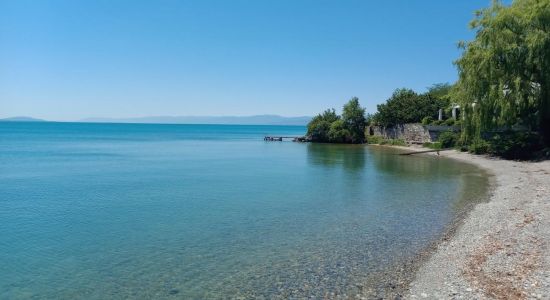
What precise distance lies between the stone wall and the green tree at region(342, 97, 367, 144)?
2.04 m

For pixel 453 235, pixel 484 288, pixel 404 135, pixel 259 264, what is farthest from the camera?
pixel 404 135

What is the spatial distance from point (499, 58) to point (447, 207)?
20.2 meters

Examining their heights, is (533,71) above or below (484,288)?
above

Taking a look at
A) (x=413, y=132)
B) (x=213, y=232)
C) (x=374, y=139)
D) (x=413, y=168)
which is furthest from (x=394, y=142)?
(x=213, y=232)

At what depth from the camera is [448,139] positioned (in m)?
52.6

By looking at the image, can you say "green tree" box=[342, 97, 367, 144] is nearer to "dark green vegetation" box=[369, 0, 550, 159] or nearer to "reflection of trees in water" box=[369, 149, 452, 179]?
"reflection of trees in water" box=[369, 149, 452, 179]

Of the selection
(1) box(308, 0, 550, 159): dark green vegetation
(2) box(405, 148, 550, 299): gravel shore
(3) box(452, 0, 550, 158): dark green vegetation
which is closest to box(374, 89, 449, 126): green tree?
(1) box(308, 0, 550, 159): dark green vegetation

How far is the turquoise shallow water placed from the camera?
1047 cm

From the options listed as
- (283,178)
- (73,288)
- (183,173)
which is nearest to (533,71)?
(283,178)

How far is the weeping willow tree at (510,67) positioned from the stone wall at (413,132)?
1910 centimetres

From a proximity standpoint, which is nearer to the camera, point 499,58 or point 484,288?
point 484,288

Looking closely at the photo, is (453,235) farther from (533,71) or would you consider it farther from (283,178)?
(533,71)

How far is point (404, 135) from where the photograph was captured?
214ft

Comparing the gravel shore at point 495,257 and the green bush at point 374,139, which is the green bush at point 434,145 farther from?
the gravel shore at point 495,257
